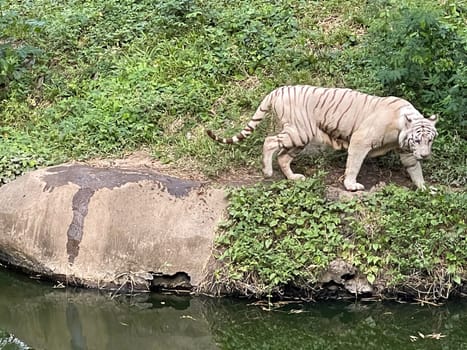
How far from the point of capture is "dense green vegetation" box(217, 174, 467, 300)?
17.0 feet

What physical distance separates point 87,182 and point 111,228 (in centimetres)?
50

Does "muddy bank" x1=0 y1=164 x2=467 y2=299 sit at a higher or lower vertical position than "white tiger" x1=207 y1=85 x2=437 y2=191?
lower

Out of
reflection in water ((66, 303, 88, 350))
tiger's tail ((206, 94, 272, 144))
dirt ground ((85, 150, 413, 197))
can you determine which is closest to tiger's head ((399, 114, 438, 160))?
dirt ground ((85, 150, 413, 197))

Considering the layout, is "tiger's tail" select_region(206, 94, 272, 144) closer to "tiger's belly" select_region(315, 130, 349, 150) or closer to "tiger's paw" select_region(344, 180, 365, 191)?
"tiger's belly" select_region(315, 130, 349, 150)

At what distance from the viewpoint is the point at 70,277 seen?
557cm

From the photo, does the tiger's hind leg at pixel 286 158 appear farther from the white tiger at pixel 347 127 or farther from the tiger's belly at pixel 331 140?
the tiger's belly at pixel 331 140

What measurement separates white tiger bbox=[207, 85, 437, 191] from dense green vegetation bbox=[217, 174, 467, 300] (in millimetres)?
360

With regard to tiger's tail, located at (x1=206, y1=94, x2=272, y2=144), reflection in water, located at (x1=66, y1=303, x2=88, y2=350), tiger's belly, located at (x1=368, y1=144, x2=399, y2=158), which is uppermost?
tiger's tail, located at (x1=206, y1=94, x2=272, y2=144)

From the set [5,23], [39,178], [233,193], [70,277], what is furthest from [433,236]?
[5,23]

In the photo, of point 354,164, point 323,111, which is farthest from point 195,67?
point 354,164

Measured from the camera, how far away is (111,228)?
5.67m

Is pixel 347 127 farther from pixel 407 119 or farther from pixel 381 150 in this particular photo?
pixel 407 119

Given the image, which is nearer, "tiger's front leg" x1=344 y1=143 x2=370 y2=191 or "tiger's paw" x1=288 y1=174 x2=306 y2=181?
"tiger's front leg" x1=344 y1=143 x2=370 y2=191

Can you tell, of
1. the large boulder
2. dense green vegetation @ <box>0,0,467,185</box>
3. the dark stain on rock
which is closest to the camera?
the large boulder
